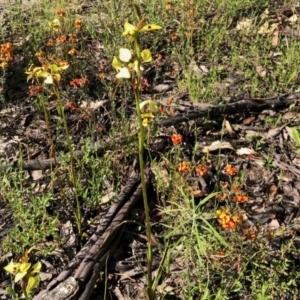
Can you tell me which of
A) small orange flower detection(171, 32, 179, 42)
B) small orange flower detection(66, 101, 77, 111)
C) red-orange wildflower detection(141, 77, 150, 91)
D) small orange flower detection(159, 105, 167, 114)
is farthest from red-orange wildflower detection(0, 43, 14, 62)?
small orange flower detection(171, 32, 179, 42)

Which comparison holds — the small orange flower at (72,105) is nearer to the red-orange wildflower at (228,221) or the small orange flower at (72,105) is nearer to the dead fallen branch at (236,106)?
the dead fallen branch at (236,106)

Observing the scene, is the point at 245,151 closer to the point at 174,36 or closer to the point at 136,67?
the point at 174,36

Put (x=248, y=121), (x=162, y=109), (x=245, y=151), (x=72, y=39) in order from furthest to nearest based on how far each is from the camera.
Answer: (x=72, y=39)
(x=248, y=121)
(x=162, y=109)
(x=245, y=151)

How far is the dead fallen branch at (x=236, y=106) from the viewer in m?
3.37

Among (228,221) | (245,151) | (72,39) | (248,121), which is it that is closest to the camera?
(228,221)

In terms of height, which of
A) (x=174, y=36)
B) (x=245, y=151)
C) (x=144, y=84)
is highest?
(x=174, y=36)

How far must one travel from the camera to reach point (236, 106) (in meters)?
3.53

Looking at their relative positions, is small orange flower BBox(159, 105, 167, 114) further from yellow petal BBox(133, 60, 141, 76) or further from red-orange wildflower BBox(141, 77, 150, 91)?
yellow petal BBox(133, 60, 141, 76)

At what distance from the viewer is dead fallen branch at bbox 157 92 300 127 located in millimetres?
3367

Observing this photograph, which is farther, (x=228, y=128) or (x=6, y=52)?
(x=6, y=52)

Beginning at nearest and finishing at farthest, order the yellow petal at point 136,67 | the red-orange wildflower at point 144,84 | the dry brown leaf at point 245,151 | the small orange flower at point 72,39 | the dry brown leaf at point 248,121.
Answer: the yellow petal at point 136,67
the dry brown leaf at point 245,151
the dry brown leaf at point 248,121
the red-orange wildflower at point 144,84
the small orange flower at point 72,39

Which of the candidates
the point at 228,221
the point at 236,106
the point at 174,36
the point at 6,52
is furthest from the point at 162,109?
the point at 6,52

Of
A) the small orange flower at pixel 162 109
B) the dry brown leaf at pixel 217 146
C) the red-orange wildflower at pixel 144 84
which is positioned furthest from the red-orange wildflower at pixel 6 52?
the dry brown leaf at pixel 217 146

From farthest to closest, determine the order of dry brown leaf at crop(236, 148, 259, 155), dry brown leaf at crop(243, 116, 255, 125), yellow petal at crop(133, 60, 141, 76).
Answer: dry brown leaf at crop(243, 116, 255, 125)
dry brown leaf at crop(236, 148, 259, 155)
yellow petal at crop(133, 60, 141, 76)
